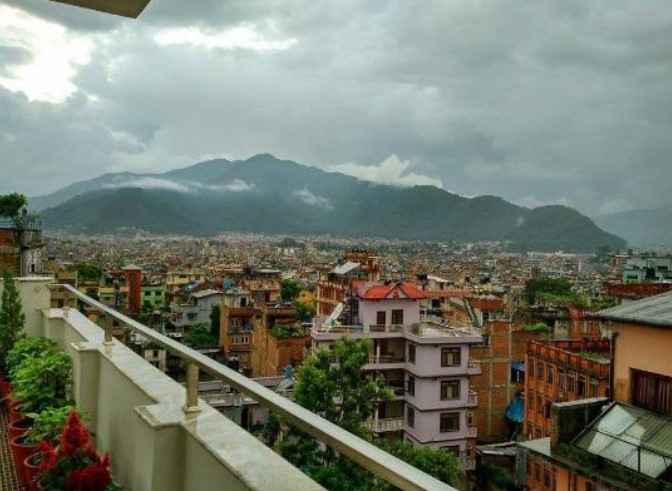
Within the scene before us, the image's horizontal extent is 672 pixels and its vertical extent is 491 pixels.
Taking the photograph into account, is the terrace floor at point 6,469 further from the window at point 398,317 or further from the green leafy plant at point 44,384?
the window at point 398,317

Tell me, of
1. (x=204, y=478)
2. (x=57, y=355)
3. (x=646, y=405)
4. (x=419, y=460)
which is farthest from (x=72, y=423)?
(x=419, y=460)

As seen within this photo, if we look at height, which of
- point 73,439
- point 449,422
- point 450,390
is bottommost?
point 449,422

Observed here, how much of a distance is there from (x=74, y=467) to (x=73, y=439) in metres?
0.13

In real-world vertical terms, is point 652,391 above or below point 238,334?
above

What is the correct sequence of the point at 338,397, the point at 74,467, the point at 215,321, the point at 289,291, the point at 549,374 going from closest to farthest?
the point at 74,467 → the point at 338,397 → the point at 549,374 → the point at 215,321 → the point at 289,291

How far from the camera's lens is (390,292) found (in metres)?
16.8

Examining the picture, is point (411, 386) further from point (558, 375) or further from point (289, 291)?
point (289, 291)

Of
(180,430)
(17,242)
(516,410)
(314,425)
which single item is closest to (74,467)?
(180,430)

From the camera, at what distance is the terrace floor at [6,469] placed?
11.2ft

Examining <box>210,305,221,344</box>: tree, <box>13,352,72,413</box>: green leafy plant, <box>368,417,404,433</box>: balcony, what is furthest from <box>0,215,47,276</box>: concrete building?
<box>210,305,221,344</box>: tree

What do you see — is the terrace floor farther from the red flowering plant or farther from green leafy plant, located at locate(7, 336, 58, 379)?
the red flowering plant

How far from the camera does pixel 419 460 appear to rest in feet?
38.8

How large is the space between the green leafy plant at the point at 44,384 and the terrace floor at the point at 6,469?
0.29 meters

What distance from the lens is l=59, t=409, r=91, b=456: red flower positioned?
274 centimetres
